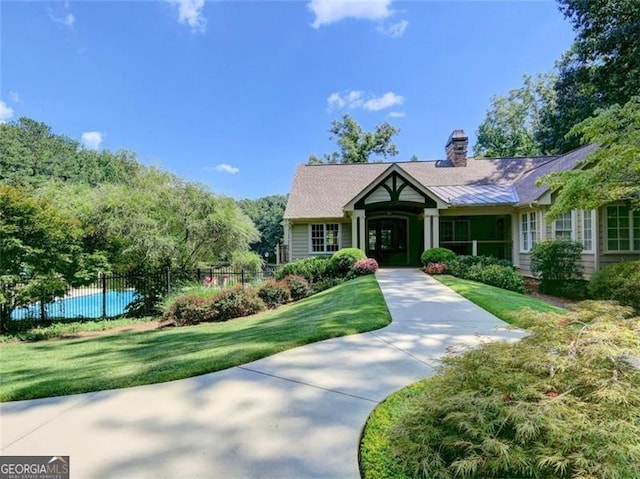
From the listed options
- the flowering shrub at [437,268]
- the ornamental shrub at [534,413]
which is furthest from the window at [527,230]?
the ornamental shrub at [534,413]

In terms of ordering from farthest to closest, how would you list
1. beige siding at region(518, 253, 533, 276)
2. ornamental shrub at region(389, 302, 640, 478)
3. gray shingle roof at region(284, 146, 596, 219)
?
gray shingle roof at region(284, 146, 596, 219), beige siding at region(518, 253, 533, 276), ornamental shrub at region(389, 302, 640, 478)

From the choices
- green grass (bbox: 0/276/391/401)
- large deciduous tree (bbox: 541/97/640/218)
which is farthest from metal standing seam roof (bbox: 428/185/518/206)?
green grass (bbox: 0/276/391/401)

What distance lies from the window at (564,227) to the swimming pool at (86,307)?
1741cm

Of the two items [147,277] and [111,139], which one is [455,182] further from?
[111,139]

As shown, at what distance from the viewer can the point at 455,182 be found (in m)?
20.6

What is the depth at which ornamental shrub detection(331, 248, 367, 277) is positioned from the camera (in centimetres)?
1504

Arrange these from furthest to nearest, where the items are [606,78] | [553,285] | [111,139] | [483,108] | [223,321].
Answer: [483,108] < [111,139] < [606,78] < [553,285] < [223,321]

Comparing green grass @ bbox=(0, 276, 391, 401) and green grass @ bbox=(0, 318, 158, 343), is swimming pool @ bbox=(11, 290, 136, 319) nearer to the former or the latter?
green grass @ bbox=(0, 318, 158, 343)

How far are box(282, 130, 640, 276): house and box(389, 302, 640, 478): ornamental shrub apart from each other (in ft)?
38.7

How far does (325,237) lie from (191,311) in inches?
358

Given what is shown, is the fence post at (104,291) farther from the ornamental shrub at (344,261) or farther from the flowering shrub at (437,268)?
the flowering shrub at (437,268)

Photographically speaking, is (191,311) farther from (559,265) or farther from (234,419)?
(559,265)

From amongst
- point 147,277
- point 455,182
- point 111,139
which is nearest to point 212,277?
point 147,277

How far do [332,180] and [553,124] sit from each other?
17.9 m
